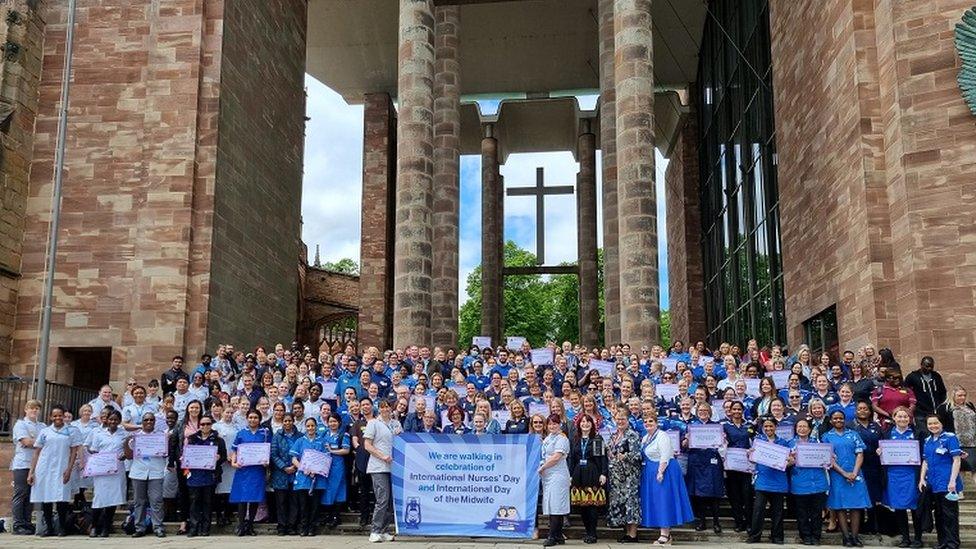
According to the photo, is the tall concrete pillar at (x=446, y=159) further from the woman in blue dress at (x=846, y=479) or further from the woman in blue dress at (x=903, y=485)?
the woman in blue dress at (x=903, y=485)

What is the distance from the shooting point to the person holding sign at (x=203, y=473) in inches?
473

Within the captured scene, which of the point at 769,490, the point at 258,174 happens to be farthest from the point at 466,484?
the point at 258,174

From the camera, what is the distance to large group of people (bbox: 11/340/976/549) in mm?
11000

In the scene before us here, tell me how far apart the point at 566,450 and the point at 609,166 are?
1658 centimetres

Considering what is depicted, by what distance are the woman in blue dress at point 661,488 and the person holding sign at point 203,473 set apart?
5.67m

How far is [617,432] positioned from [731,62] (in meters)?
22.6

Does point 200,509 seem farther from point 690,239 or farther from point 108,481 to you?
point 690,239

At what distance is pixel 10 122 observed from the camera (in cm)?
2027

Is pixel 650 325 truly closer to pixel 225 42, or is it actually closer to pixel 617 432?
pixel 617 432

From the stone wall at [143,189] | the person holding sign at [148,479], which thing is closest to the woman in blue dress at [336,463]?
the person holding sign at [148,479]

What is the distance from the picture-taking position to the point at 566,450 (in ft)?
35.4

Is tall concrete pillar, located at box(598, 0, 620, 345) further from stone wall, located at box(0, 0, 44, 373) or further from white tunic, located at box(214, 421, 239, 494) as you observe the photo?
stone wall, located at box(0, 0, 44, 373)

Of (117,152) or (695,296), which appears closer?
(117,152)

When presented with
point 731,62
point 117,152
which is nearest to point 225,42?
point 117,152
